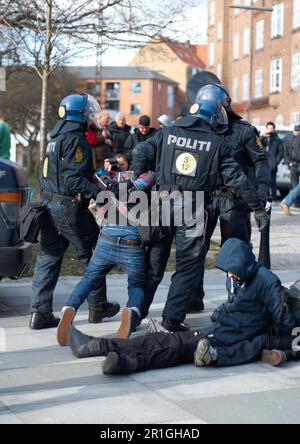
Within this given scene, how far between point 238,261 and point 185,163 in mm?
965

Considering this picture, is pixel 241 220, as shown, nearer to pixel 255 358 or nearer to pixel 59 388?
pixel 255 358

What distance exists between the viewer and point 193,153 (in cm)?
673

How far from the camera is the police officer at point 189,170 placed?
6.75 meters

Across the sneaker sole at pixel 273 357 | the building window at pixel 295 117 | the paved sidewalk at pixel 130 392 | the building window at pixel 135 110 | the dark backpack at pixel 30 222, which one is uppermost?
the building window at pixel 135 110

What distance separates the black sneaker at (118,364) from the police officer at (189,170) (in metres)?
1.10

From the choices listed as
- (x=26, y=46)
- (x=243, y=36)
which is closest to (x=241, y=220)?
(x=26, y=46)

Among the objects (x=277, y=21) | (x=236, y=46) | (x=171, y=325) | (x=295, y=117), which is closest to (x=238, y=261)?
(x=171, y=325)

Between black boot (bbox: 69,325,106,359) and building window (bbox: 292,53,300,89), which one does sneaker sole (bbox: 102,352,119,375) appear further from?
building window (bbox: 292,53,300,89)

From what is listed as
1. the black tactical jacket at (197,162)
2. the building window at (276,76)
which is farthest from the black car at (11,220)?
the building window at (276,76)

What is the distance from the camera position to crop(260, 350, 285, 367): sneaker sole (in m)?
6.10

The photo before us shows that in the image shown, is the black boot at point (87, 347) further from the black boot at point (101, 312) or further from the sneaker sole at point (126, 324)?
the black boot at point (101, 312)

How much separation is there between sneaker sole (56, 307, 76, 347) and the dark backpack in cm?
84

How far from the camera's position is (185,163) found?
6.76 metres
